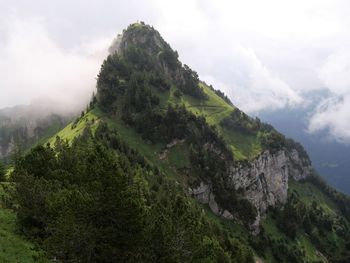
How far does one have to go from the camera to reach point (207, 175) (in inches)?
7697

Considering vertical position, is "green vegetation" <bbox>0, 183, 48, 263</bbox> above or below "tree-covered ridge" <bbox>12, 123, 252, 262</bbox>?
below

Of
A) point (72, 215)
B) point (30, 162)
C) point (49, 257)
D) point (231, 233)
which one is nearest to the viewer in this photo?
point (72, 215)

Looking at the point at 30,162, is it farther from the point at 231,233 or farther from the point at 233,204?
the point at 233,204

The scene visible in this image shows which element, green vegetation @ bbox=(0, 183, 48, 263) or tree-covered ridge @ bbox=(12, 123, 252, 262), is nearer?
tree-covered ridge @ bbox=(12, 123, 252, 262)

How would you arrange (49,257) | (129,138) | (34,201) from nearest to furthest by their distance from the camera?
(49,257)
(34,201)
(129,138)

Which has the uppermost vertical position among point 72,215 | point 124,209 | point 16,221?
point 124,209

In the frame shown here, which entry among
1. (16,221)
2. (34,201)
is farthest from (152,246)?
(16,221)

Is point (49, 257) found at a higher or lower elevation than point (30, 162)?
lower

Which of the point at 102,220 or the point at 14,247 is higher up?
the point at 102,220

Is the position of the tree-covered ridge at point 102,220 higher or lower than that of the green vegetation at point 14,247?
higher

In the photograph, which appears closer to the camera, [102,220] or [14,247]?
[102,220]

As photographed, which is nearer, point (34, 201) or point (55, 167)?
point (34, 201)

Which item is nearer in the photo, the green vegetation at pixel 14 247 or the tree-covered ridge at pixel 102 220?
the tree-covered ridge at pixel 102 220

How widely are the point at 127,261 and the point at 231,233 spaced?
137 m
